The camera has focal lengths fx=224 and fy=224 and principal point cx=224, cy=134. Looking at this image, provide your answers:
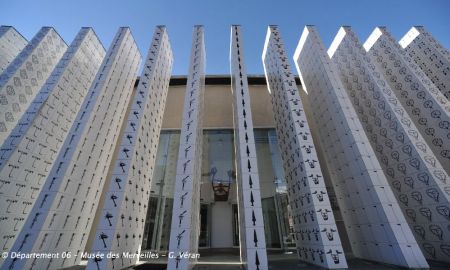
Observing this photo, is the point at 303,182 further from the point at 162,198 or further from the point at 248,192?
the point at 162,198

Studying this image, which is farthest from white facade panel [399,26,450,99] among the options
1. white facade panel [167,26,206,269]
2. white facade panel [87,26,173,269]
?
white facade panel [87,26,173,269]

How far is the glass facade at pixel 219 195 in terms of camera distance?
10.0 m

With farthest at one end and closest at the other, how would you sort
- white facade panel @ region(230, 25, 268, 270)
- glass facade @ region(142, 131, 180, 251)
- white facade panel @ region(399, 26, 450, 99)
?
1. white facade panel @ region(399, 26, 450, 99)
2. glass facade @ region(142, 131, 180, 251)
3. white facade panel @ region(230, 25, 268, 270)

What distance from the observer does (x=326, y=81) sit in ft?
29.1

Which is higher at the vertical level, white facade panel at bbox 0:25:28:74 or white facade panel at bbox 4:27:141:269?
white facade panel at bbox 0:25:28:74

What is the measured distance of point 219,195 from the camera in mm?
11312

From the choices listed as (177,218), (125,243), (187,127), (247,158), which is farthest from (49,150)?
(247,158)

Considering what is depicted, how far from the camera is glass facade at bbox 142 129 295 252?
10.0m

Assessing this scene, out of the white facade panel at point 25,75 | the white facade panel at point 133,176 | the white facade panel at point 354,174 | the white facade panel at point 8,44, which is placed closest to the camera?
the white facade panel at point 133,176

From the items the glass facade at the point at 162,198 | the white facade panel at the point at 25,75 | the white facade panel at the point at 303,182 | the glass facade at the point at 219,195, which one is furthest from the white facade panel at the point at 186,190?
the white facade panel at the point at 25,75

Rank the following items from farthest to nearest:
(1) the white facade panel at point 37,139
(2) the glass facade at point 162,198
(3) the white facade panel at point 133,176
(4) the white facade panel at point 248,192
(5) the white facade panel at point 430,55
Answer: (5) the white facade panel at point 430,55 → (2) the glass facade at point 162,198 → (1) the white facade panel at point 37,139 → (3) the white facade panel at point 133,176 → (4) the white facade panel at point 248,192

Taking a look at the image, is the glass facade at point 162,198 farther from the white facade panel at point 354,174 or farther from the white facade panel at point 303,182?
the white facade panel at point 354,174

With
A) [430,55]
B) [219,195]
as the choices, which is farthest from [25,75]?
[430,55]

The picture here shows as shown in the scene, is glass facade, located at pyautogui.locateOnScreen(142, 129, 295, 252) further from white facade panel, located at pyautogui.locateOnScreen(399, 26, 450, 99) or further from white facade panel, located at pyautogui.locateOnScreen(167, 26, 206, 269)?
white facade panel, located at pyautogui.locateOnScreen(399, 26, 450, 99)
